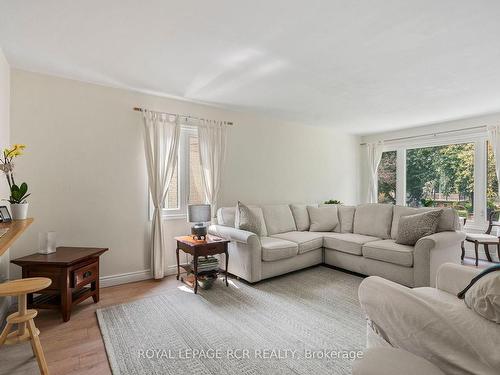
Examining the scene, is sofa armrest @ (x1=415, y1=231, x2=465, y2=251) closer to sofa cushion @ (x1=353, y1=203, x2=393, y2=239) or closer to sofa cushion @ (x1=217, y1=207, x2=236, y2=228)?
sofa cushion @ (x1=353, y1=203, x2=393, y2=239)

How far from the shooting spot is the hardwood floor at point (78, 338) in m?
1.88

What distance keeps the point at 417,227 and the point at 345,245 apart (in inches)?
37.2

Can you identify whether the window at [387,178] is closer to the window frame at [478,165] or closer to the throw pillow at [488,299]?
the window frame at [478,165]

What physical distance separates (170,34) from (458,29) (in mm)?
2267

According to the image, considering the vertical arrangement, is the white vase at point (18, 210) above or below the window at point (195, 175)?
below

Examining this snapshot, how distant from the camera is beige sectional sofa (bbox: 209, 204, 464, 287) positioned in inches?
128

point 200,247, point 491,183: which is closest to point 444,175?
point 491,183

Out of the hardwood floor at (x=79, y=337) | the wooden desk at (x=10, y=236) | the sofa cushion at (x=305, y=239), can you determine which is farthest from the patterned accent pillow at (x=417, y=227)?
the wooden desk at (x=10, y=236)

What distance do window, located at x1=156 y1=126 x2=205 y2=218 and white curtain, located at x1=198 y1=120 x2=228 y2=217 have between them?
9 cm

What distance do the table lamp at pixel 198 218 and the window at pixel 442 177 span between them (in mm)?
4377

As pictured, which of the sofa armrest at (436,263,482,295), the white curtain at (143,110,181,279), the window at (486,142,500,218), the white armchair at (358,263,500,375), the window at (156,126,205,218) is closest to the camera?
the white armchair at (358,263,500,375)

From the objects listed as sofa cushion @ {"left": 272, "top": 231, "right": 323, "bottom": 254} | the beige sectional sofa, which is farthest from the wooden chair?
sofa cushion @ {"left": 272, "top": 231, "right": 323, "bottom": 254}

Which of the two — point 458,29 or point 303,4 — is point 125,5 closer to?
point 303,4

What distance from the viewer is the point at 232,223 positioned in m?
3.96
